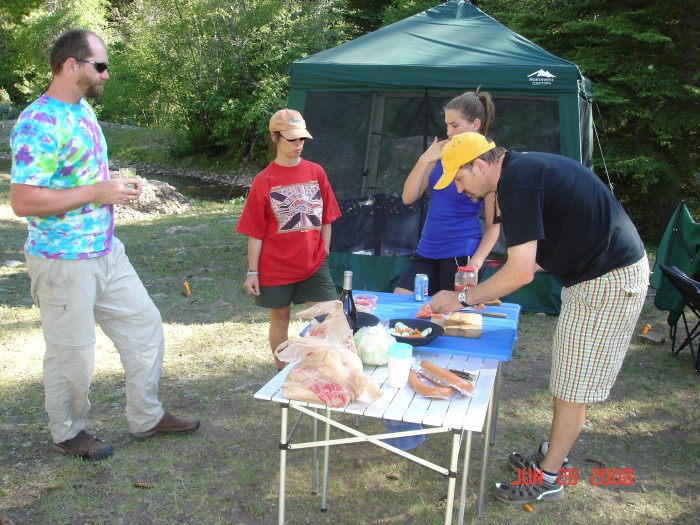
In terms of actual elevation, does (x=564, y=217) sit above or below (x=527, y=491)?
above

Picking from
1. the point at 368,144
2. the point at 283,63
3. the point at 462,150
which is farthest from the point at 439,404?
the point at 283,63

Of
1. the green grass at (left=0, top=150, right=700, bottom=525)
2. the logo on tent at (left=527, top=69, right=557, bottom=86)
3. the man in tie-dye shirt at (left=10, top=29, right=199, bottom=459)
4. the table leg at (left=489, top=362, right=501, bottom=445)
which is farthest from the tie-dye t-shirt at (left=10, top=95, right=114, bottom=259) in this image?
the logo on tent at (left=527, top=69, right=557, bottom=86)

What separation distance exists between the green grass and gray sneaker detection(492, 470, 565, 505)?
0.12 feet

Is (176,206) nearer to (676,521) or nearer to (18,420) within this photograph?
(18,420)

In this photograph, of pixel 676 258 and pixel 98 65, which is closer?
pixel 98 65

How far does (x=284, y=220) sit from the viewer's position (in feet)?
10.2

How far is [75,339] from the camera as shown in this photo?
2533 millimetres

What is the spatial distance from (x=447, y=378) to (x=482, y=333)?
0.52m

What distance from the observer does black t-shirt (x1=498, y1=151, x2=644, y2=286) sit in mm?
2096

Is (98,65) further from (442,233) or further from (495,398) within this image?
(495,398)

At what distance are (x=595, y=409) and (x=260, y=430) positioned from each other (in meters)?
1.80

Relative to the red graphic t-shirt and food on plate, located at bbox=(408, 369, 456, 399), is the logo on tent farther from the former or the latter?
food on plate, located at bbox=(408, 369, 456, 399)

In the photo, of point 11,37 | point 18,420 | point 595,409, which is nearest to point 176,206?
point 18,420

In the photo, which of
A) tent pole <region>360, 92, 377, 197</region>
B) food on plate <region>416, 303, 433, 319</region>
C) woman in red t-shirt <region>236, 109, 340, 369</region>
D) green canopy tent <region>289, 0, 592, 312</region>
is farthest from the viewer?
tent pole <region>360, 92, 377, 197</region>
